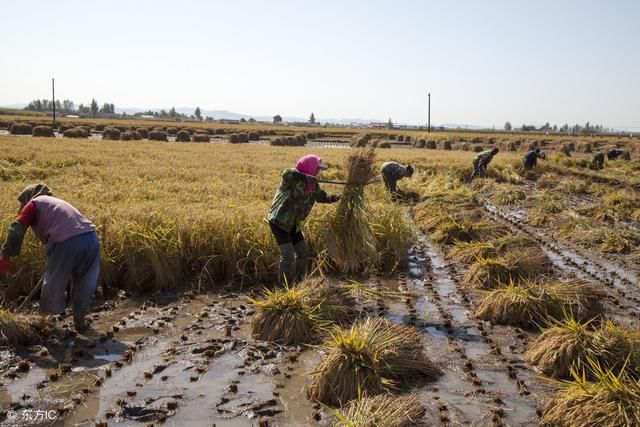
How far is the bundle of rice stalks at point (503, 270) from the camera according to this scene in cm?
652

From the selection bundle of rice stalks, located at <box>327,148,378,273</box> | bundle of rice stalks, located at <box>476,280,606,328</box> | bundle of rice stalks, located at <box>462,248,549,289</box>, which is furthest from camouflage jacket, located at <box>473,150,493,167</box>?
bundle of rice stalks, located at <box>476,280,606,328</box>

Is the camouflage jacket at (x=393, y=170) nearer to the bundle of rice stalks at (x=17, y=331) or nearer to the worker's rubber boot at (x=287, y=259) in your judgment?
the worker's rubber boot at (x=287, y=259)

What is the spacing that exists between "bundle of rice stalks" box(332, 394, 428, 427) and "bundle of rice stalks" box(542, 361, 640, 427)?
2.73 feet

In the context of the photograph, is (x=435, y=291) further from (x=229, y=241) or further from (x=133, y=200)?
(x=133, y=200)

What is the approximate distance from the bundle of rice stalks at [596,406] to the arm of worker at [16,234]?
165 inches

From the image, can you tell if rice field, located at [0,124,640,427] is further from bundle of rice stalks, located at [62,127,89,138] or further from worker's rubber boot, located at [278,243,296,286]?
bundle of rice stalks, located at [62,127,89,138]

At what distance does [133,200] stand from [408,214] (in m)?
5.53

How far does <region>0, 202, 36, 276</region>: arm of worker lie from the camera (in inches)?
182

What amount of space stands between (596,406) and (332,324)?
7.74 feet

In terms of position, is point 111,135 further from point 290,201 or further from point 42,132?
point 290,201

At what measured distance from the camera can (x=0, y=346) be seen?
15.3 feet

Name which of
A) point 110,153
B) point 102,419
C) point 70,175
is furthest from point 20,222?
point 110,153

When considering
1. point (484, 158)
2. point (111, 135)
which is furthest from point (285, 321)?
point (111, 135)

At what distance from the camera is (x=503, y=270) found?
657 cm
